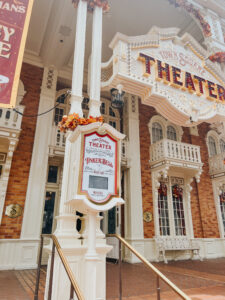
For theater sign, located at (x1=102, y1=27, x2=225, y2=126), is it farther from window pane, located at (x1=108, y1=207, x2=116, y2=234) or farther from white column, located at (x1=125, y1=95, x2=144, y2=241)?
window pane, located at (x1=108, y1=207, x2=116, y2=234)

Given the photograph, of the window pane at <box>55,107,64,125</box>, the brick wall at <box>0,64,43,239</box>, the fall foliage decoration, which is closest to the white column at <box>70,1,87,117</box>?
the brick wall at <box>0,64,43,239</box>

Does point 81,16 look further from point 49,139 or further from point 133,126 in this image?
point 133,126

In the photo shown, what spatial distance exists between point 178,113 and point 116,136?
2.58 m

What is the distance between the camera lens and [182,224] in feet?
30.5

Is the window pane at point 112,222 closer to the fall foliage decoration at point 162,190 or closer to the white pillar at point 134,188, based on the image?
the white pillar at point 134,188

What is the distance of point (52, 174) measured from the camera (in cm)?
838

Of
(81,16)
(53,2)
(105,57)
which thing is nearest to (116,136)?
(81,16)

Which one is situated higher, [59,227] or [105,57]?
[105,57]

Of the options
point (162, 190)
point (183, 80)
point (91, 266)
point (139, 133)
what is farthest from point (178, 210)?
point (91, 266)

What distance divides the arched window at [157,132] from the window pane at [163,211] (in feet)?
7.22

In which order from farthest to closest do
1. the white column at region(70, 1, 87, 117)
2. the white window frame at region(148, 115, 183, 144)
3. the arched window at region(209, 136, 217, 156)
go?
the arched window at region(209, 136, 217, 156), the white window frame at region(148, 115, 183, 144), the white column at region(70, 1, 87, 117)

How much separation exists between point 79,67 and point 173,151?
591cm

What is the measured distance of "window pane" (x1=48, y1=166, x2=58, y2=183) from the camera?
327 inches

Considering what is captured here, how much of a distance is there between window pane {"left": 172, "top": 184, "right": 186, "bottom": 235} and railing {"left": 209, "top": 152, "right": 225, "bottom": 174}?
2.11 metres
